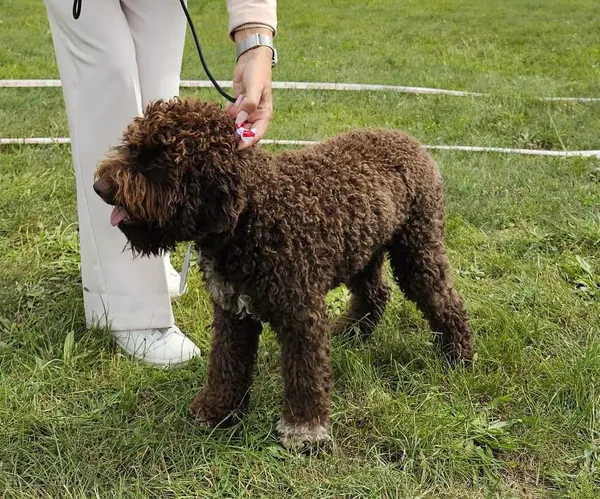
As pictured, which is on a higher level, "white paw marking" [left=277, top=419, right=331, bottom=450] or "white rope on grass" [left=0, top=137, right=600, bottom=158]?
"white rope on grass" [left=0, top=137, right=600, bottom=158]

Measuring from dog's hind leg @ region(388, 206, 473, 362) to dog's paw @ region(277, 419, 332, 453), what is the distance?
84 centimetres

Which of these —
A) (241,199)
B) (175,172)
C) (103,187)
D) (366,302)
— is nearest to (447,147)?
(366,302)

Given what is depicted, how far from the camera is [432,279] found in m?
3.19

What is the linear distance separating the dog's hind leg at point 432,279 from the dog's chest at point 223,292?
33.7 inches

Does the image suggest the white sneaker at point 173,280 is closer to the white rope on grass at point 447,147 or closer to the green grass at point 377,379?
the green grass at point 377,379

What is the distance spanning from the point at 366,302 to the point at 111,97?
5.27 feet

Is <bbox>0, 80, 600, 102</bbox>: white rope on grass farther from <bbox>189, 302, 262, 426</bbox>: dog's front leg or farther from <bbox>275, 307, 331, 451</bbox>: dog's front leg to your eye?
<bbox>275, 307, 331, 451</bbox>: dog's front leg

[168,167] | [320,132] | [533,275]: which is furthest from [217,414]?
[320,132]

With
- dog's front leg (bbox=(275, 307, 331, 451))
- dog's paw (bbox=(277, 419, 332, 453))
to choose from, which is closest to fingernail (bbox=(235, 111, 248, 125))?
dog's front leg (bbox=(275, 307, 331, 451))

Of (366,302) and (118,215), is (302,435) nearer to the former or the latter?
(366,302)

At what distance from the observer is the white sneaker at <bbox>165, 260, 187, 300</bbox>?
3.84m

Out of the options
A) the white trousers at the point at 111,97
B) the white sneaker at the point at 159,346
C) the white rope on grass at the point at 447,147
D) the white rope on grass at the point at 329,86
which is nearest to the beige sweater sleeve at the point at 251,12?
the white trousers at the point at 111,97

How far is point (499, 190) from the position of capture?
525cm

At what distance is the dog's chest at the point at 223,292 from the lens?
102 inches
